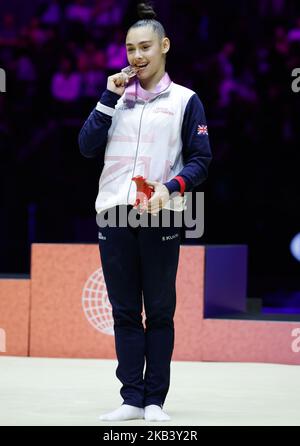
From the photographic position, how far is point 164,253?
3803 millimetres

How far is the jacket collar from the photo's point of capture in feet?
12.7

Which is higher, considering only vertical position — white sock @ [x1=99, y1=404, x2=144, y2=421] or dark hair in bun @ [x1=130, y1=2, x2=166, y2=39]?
dark hair in bun @ [x1=130, y1=2, x2=166, y2=39]

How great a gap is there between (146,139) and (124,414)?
1109 mm

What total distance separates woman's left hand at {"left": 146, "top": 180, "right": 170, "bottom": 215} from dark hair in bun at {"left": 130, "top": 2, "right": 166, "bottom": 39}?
65cm

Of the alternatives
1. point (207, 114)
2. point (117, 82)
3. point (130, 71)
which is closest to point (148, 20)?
point (130, 71)

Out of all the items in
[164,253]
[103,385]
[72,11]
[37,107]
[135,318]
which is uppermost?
[72,11]

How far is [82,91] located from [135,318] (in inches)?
247

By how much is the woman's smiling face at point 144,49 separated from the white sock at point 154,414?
1350mm

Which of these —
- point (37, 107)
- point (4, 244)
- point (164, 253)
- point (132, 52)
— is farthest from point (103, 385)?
point (37, 107)

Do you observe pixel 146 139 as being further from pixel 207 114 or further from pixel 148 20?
pixel 207 114

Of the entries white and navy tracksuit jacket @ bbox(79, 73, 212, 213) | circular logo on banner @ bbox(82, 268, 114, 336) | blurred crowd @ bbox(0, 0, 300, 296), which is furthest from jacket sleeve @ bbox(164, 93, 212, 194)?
blurred crowd @ bbox(0, 0, 300, 296)

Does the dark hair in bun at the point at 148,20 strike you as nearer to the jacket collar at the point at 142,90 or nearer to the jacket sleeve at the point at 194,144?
the jacket collar at the point at 142,90

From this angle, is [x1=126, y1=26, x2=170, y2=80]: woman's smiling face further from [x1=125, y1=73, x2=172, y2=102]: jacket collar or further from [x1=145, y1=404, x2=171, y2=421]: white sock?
[x1=145, y1=404, x2=171, y2=421]: white sock
